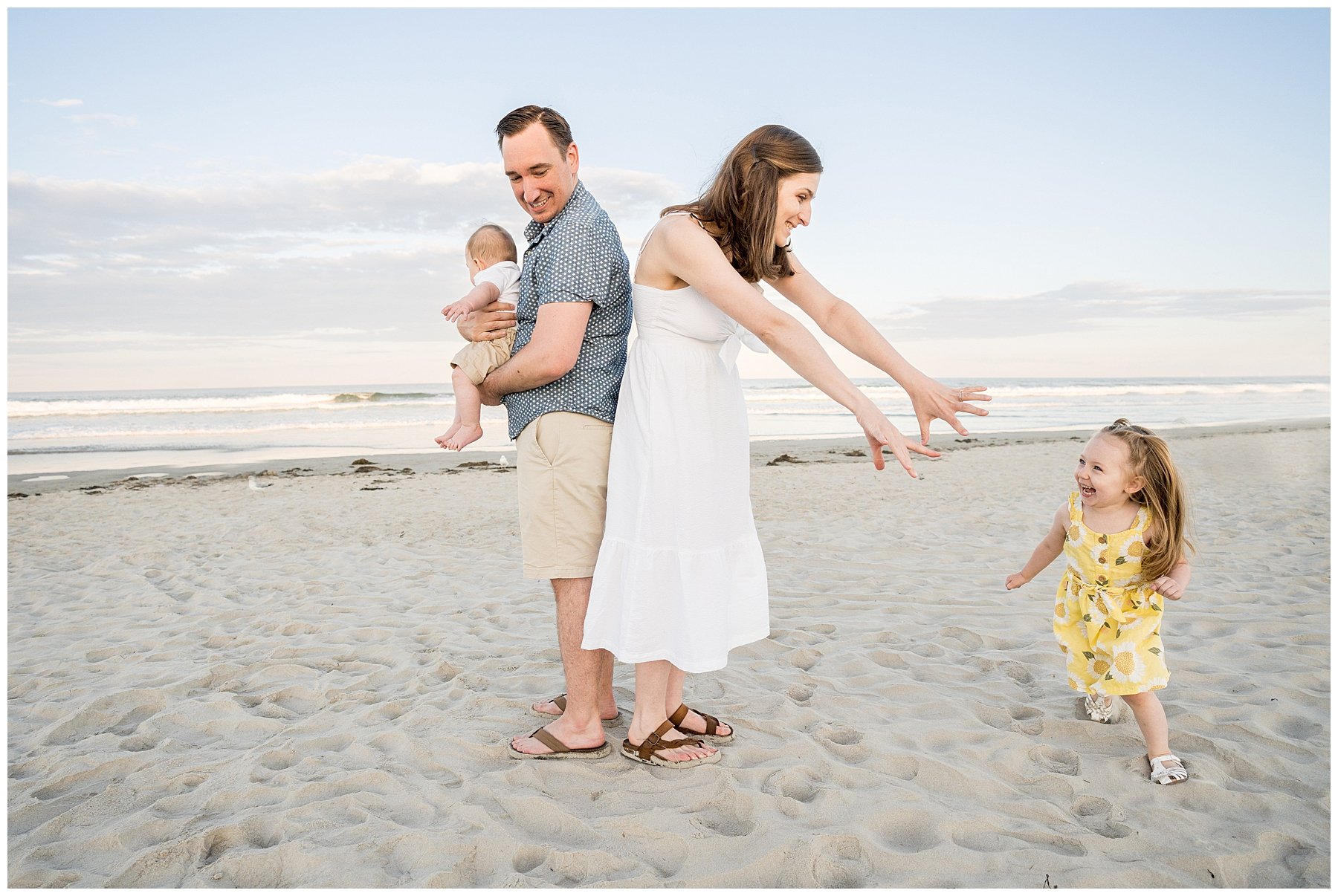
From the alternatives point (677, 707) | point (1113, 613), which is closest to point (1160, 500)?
point (1113, 613)

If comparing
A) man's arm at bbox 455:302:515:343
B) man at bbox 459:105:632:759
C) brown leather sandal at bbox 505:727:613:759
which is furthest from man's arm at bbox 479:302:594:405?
brown leather sandal at bbox 505:727:613:759

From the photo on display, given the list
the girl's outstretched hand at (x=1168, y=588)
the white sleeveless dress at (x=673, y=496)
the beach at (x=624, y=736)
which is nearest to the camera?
the beach at (x=624, y=736)

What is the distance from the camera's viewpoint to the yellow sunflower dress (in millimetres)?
2871

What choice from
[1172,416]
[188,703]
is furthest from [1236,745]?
[1172,416]

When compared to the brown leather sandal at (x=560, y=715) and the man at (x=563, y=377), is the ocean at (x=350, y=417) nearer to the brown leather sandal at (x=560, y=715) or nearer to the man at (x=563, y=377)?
the brown leather sandal at (x=560, y=715)

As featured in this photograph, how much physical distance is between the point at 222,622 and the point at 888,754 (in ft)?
12.8

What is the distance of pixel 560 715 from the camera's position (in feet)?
11.0

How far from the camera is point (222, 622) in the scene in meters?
4.88

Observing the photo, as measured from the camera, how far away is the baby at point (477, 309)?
2900 millimetres

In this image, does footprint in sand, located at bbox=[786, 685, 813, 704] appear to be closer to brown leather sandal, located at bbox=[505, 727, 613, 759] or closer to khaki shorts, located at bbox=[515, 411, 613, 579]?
brown leather sandal, located at bbox=[505, 727, 613, 759]

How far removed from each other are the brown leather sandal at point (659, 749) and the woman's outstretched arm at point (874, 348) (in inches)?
52.0

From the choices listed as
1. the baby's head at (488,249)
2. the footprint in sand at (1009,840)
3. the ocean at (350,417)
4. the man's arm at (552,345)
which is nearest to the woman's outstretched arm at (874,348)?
the man's arm at (552,345)

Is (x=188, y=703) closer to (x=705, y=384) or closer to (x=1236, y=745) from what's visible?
(x=705, y=384)

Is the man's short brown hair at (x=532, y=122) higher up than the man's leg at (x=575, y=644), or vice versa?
the man's short brown hair at (x=532, y=122)
